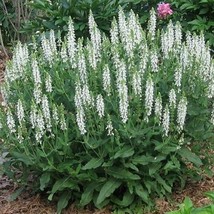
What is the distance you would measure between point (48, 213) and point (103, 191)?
2.18ft

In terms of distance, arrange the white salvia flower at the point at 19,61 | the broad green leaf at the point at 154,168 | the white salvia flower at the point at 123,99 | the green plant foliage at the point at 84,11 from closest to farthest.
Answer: the white salvia flower at the point at 123,99, the broad green leaf at the point at 154,168, the white salvia flower at the point at 19,61, the green plant foliage at the point at 84,11

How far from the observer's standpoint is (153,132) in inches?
178

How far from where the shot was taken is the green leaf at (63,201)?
491 cm

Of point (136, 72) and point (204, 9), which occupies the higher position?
point (204, 9)

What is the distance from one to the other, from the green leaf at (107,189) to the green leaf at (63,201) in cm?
38

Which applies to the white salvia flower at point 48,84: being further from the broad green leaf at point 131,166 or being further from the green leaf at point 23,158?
the broad green leaf at point 131,166

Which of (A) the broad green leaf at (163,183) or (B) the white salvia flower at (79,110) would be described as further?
(A) the broad green leaf at (163,183)

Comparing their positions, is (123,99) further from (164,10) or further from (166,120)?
(164,10)

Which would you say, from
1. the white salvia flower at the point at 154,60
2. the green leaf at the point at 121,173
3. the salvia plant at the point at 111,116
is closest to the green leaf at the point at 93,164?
the salvia plant at the point at 111,116

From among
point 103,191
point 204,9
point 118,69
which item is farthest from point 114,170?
point 204,9

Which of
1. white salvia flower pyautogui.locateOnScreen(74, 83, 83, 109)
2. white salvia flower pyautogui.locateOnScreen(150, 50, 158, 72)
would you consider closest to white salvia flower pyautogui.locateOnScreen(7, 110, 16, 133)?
white salvia flower pyautogui.locateOnScreen(74, 83, 83, 109)

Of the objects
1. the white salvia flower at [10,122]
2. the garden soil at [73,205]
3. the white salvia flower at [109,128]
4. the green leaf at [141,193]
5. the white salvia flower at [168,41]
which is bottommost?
the garden soil at [73,205]

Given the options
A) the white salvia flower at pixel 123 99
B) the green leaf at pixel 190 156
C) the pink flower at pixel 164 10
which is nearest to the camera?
the white salvia flower at pixel 123 99

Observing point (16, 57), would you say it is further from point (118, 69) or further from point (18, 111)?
point (118, 69)
